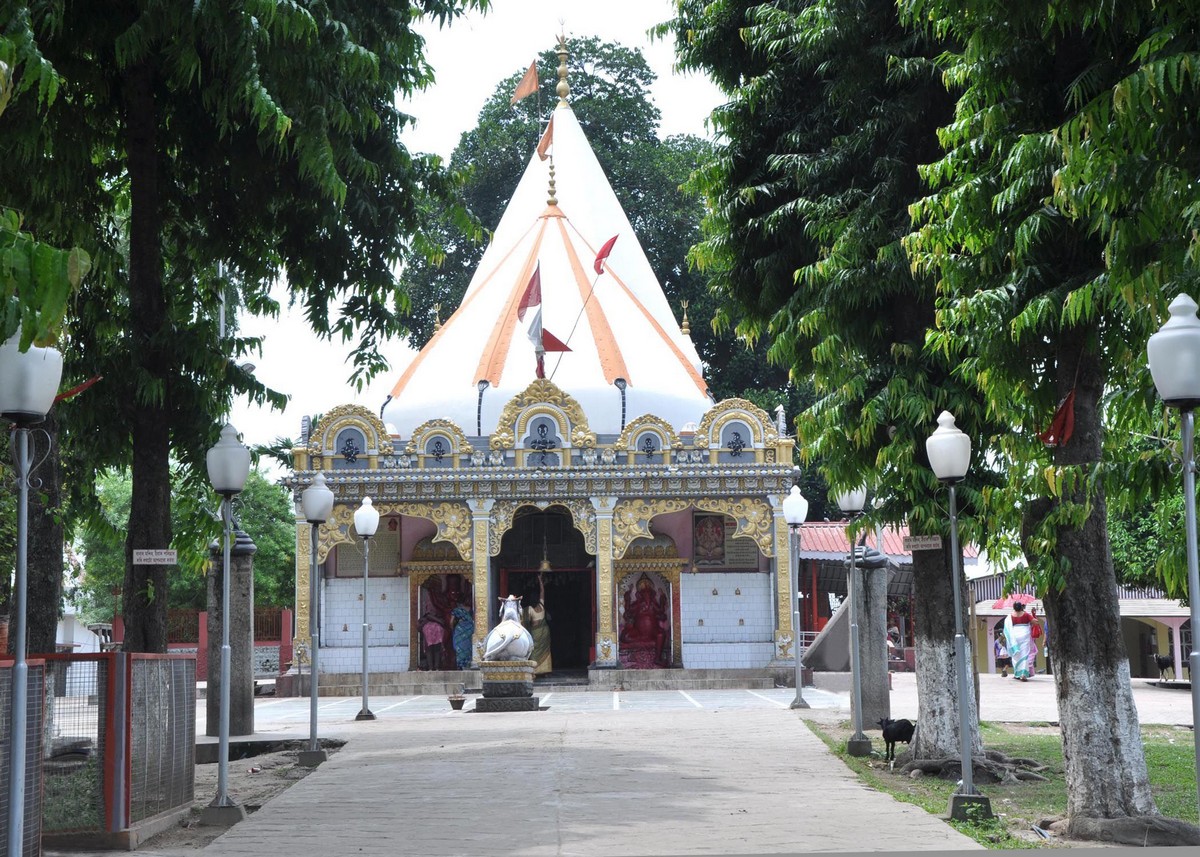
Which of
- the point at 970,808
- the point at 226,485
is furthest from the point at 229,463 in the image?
the point at 970,808

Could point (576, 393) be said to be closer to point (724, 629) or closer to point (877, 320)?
point (724, 629)

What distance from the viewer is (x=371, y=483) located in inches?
1169

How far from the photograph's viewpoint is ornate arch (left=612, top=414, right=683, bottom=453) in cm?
2969

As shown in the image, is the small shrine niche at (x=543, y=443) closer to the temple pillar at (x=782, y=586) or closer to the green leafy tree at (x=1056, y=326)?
the temple pillar at (x=782, y=586)

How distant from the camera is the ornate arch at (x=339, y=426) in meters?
30.0

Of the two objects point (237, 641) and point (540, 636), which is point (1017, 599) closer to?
point (540, 636)

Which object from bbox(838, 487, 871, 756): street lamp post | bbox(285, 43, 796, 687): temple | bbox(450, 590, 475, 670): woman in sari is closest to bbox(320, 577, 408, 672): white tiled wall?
bbox(285, 43, 796, 687): temple

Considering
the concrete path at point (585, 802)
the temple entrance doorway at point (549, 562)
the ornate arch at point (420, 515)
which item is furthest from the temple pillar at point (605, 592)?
the concrete path at point (585, 802)

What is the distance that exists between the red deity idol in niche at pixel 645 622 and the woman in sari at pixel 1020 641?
24.6 feet

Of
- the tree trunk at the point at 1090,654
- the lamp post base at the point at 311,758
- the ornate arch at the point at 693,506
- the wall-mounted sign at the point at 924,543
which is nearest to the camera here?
the tree trunk at the point at 1090,654

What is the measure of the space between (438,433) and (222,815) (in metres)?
20.2

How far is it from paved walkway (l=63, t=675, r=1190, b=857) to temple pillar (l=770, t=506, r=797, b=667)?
936cm

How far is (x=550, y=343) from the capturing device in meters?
31.4

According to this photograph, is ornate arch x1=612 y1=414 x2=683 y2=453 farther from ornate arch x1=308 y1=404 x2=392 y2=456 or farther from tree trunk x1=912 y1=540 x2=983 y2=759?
tree trunk x1=912 y1=540 x2=983 y2=759
